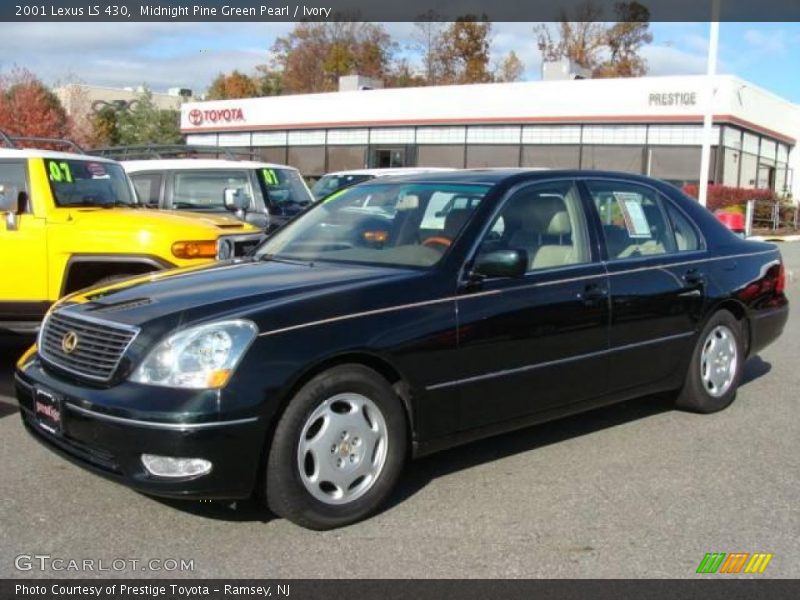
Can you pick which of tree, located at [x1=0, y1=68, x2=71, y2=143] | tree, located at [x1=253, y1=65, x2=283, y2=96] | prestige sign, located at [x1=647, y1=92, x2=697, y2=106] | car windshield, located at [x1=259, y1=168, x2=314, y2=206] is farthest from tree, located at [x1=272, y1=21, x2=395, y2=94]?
car windshield, located at [x1=259, y1=168, x2=314, y2=206]

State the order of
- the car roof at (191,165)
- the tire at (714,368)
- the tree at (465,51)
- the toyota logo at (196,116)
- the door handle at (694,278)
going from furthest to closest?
the tree at (465,51)
the toyota logo at (196,116)
the car roof at (191,165)
the tire at (714,368)
the door handle at (694,278)

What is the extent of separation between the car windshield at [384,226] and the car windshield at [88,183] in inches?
118

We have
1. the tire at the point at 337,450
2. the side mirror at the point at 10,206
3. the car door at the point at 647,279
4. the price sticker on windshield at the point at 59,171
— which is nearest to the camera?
the tire at the point at 337,450

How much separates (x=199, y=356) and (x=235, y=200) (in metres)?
7.44

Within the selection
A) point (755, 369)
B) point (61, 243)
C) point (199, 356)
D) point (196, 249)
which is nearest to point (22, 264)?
point (61, 243)

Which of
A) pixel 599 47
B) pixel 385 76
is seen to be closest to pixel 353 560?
pixel 599 47

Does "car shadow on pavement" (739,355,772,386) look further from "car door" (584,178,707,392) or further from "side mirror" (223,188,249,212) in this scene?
"side mirror" (223,188,249,212)

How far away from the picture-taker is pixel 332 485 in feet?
13.5

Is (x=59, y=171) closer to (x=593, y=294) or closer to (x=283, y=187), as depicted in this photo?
(x=283, y=187)

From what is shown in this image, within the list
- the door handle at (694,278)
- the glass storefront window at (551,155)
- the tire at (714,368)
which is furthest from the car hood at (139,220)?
the glass storefront window at (551,155)

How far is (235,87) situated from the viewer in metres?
71.2

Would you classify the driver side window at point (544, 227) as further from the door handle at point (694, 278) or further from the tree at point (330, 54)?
the tree at point (330, 54)

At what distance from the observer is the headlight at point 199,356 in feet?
12.4
